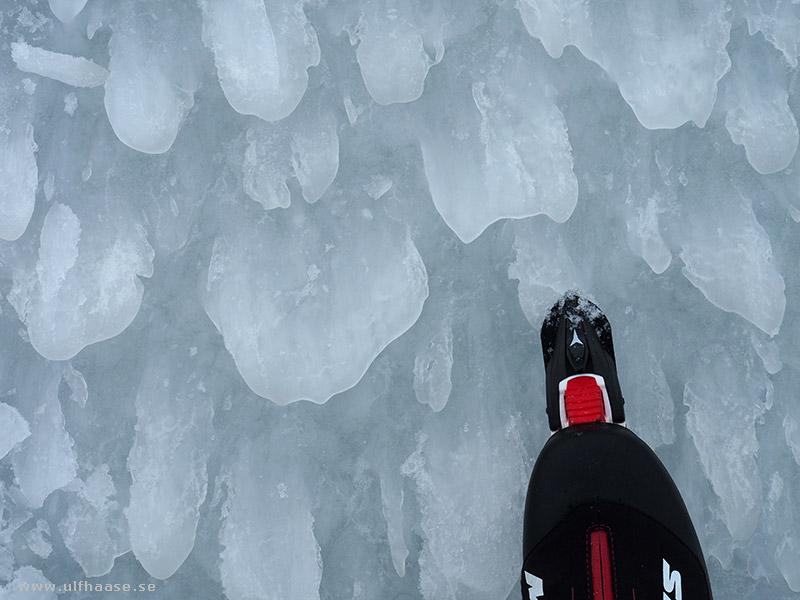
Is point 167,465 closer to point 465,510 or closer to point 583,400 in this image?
point 465,510

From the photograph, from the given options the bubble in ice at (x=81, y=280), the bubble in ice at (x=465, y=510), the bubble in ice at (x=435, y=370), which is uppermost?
the bubble in ice at (x=81, y=280)

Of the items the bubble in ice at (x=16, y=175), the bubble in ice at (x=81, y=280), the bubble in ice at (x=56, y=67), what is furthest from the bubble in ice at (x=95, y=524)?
the bubble in ice at (x=56, y=67)

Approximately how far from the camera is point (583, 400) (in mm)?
1172

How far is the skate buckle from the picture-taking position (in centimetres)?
117

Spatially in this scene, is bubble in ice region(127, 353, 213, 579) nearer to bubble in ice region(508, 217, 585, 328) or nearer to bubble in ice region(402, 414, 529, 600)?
bubble in ice region(402, 414, 529, 600)

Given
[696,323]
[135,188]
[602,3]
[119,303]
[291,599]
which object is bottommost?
[291,599]

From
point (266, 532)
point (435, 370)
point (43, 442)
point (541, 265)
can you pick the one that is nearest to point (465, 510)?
point (435, 370)

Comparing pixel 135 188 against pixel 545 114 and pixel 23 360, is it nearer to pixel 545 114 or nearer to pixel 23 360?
pixel 23 360

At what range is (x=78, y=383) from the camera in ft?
3.85

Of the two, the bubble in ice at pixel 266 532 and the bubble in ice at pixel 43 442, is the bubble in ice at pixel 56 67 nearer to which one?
the bubble in ice at pixel 43 442

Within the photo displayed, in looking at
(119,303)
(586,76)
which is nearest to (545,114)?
(586,76)

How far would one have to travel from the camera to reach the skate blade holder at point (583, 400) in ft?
3.85

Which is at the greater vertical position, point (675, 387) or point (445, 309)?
point (445, 309)

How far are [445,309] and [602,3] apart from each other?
66cm
